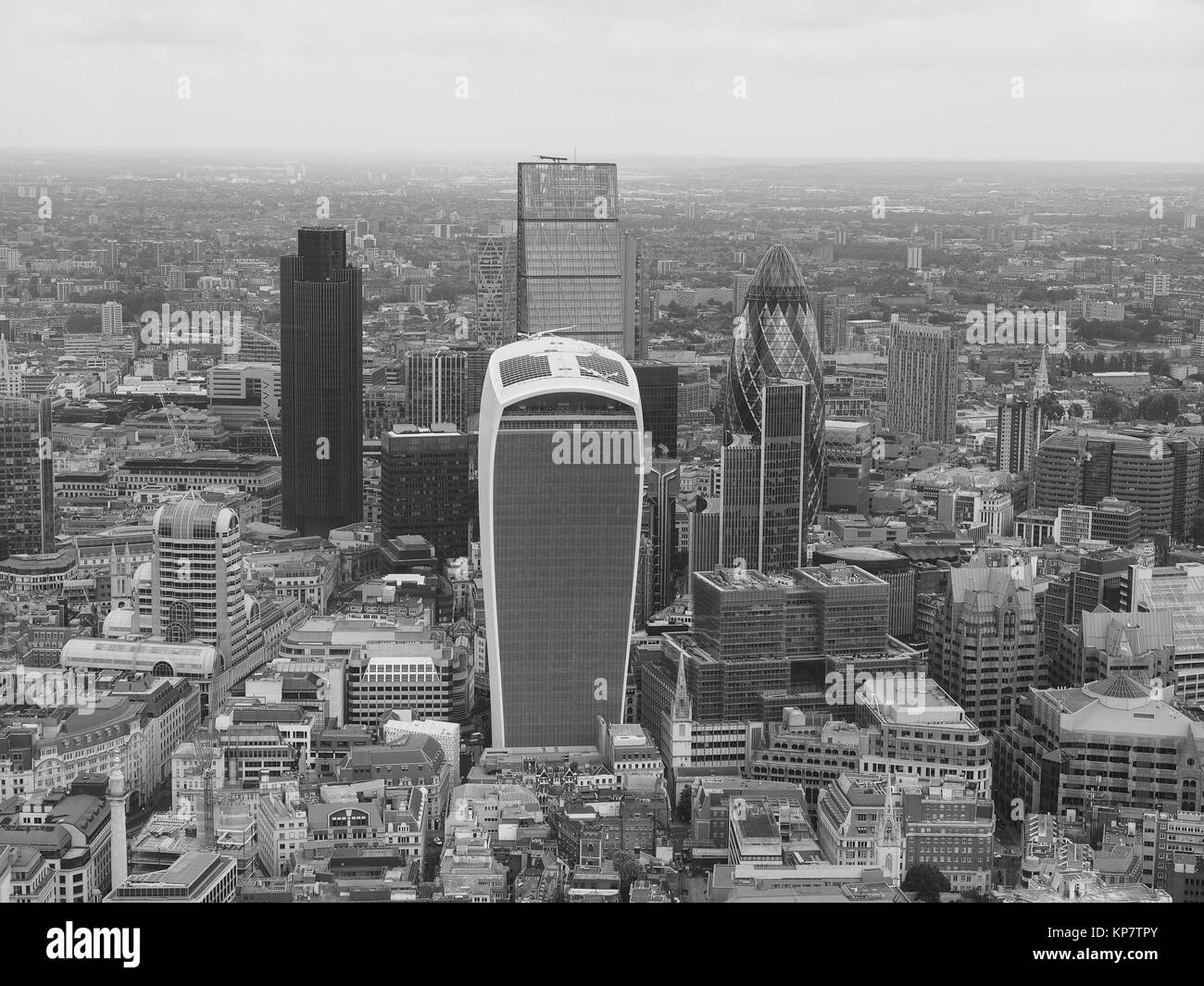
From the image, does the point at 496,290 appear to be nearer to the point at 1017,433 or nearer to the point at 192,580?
the point at 1017,433

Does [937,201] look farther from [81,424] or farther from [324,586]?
[81,424]

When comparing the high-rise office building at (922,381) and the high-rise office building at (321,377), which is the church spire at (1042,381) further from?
the high-rise office building at (321,377)

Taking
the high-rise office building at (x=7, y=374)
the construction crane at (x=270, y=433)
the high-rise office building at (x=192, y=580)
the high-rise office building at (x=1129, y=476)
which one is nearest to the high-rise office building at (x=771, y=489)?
the high-rise office building at (x=192, y=580)

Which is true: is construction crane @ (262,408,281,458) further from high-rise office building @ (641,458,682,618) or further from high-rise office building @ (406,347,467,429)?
high-rise office building @ (641,458,682,618)

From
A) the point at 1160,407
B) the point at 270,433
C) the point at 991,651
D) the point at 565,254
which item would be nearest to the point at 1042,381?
the point at 1160,407
